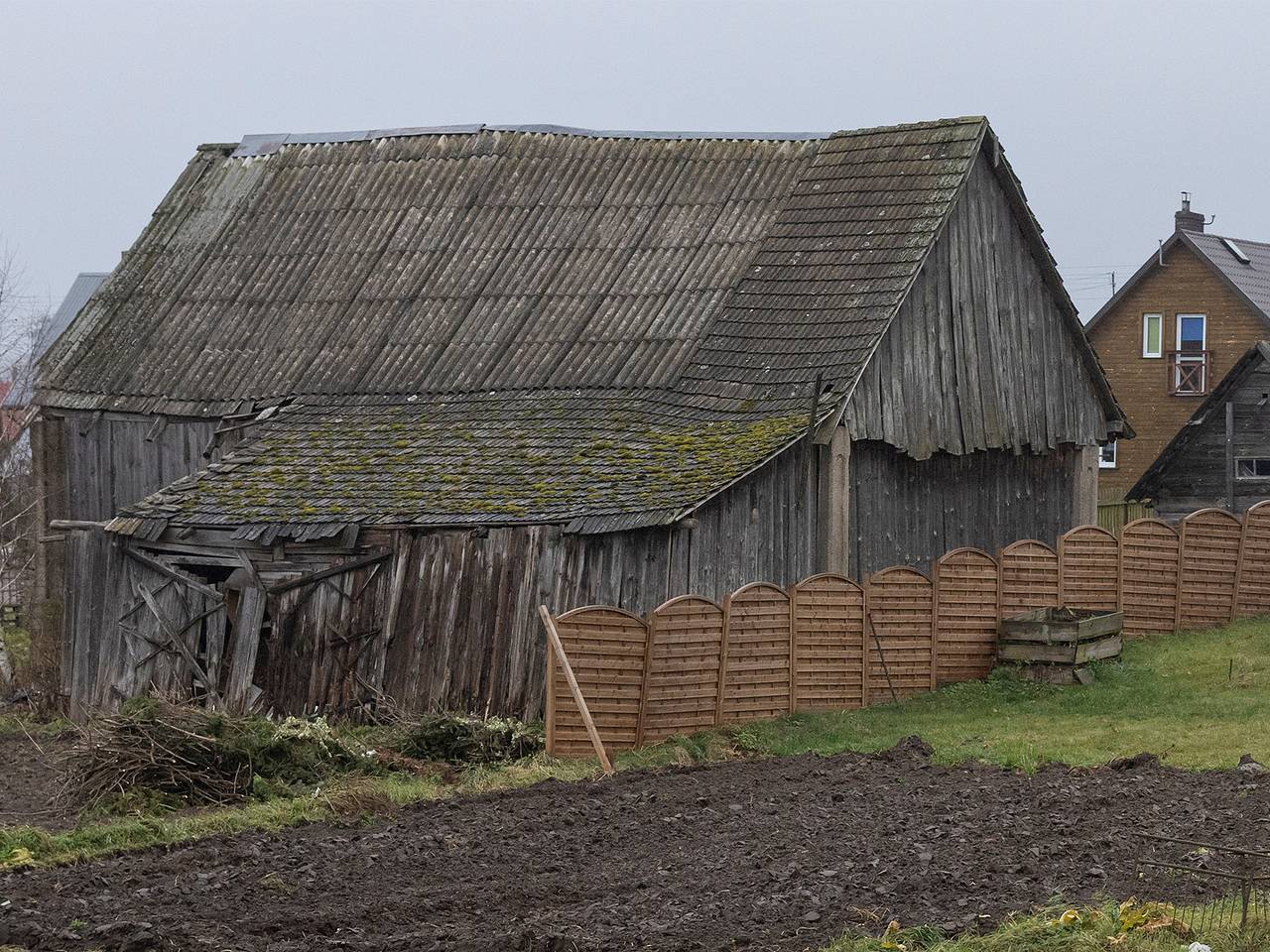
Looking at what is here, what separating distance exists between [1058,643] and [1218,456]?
15.1 metres

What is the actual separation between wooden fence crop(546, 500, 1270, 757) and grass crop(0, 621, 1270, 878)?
324 millimetres

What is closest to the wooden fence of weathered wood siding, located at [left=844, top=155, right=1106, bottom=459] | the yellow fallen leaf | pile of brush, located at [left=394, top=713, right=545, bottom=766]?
pile of brush, located at [left=394, top=713, right=545, bottom=766]

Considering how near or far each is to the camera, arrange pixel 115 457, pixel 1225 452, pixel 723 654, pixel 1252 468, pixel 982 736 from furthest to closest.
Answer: pixel 1252 468
pixel 1225 452
pixel 115 457
pixel 723 654
pixel 982 736

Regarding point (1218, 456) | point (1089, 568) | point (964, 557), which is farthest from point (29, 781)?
point (1218, 456)

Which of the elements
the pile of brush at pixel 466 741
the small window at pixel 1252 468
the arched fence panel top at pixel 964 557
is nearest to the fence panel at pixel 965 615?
the arched fence panel top at pixel 964 557

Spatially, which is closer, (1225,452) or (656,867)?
(656,867)

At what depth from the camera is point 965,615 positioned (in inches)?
858

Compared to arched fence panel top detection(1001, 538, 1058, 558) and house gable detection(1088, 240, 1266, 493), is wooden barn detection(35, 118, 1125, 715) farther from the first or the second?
house gable detection(1088, 240, 1266, 493)

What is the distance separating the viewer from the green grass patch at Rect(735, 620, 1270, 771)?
676 inches

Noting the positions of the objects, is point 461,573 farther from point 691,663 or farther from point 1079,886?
point 1079,886

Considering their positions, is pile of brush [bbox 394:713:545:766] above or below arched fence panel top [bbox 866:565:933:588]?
below

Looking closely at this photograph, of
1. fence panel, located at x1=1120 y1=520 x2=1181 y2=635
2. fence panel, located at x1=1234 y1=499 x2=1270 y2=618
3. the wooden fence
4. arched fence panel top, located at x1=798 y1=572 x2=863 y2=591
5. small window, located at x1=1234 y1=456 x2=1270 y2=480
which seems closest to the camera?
the wooden fence

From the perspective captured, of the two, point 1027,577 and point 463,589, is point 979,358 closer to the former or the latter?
point 1027,577

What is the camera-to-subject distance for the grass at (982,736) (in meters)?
15.0
